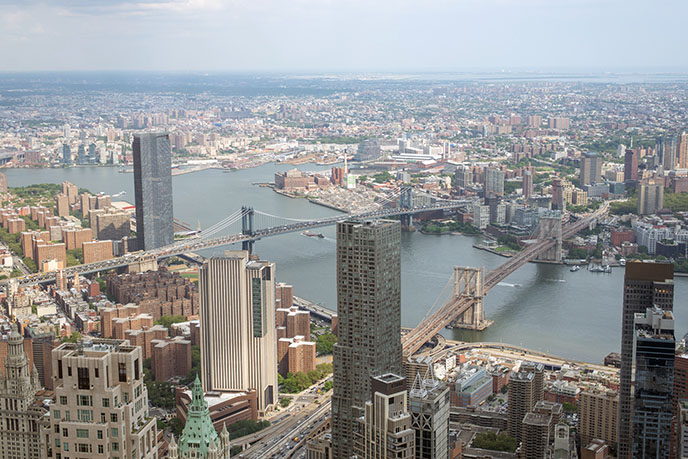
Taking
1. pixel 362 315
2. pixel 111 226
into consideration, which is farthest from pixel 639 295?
pixel 111 226

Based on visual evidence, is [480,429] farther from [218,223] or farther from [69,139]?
[69,139]

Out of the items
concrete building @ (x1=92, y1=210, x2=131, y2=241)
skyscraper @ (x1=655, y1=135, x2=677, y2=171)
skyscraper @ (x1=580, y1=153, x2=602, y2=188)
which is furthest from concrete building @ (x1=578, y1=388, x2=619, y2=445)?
skyscraper @ (x1=655, y1=135, x2=677, y2=171)

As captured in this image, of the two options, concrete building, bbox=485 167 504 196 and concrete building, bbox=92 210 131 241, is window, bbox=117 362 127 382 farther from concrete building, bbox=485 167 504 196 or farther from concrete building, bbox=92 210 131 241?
concrete building, bbox=485 167 504 196

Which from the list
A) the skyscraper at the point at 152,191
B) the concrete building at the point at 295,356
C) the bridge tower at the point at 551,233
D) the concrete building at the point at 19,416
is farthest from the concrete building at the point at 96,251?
the concrete building at the point at 19,416

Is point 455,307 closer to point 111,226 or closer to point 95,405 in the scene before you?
point 111,226

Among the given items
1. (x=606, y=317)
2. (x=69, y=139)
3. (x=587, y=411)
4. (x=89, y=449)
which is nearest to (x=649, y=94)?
(x=69, y=139)

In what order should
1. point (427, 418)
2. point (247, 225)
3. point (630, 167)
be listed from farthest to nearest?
point (630, 167) → point (247, 225) → point (427, 418)
